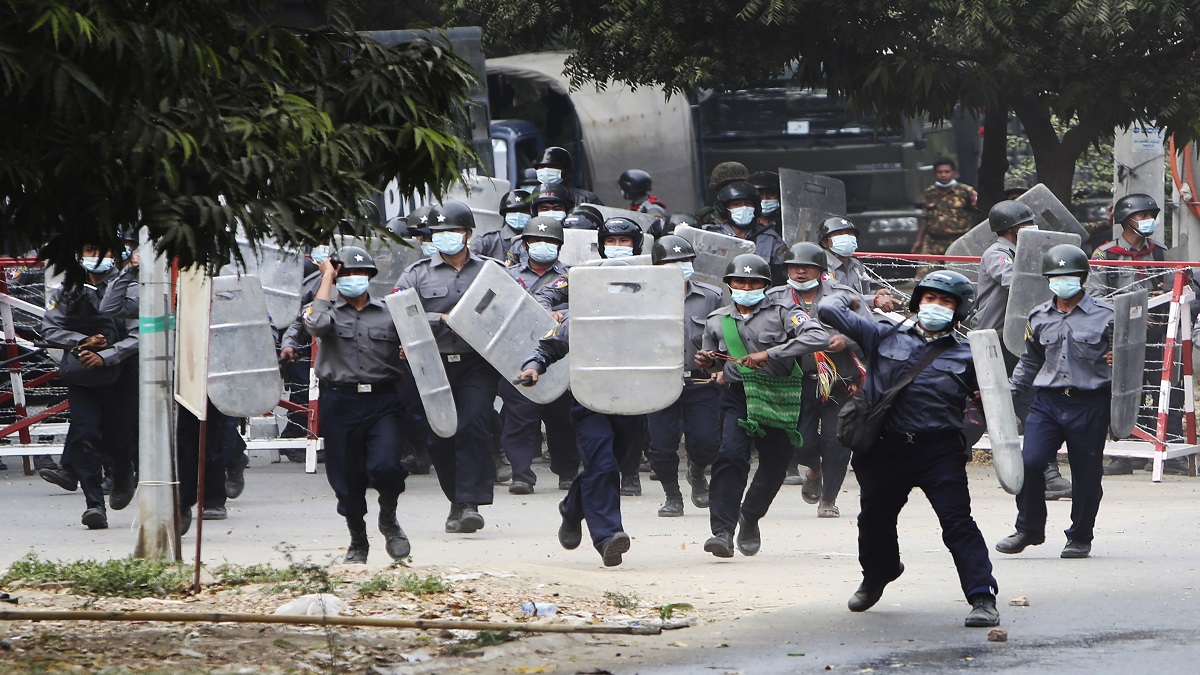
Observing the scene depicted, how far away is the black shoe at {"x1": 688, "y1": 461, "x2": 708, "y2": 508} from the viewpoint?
12133 millimetres

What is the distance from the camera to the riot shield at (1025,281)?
12555 millimetres

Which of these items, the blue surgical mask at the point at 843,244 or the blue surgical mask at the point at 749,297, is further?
the blue surgical mask at the point at 843,244

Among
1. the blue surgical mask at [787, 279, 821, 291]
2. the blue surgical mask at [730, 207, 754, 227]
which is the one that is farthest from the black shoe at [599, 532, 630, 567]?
the blue surgical mask at [730, 207, 754, 227]

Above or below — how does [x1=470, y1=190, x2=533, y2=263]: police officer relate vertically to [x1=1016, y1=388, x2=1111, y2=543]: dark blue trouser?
above

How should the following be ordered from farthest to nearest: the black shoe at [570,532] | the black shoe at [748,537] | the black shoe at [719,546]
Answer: the black shoe at [748,537] < the black shoe at [570,532] < the black shoe at [719,546]

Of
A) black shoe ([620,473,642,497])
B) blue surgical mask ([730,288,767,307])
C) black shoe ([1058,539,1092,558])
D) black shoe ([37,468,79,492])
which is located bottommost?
black shoe ([1058,539,1092,558])

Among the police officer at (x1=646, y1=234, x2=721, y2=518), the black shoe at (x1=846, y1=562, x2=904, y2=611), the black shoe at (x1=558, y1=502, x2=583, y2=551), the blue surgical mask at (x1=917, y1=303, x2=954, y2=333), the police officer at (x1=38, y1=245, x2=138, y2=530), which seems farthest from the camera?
the police officer at (x1=646, y1=234, x2=721, y2=518)

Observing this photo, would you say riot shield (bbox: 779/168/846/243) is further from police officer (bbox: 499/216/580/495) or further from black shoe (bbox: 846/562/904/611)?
black shoe (bbox: 846/562/904/611)

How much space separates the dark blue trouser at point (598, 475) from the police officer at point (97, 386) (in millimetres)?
3197

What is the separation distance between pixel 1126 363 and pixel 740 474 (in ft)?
9.35

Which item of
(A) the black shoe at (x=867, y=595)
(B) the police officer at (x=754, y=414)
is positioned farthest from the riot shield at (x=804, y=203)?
(A) the black shoe at (x=867, y=595)

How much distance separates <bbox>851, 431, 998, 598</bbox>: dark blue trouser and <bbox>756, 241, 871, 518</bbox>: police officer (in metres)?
3.08

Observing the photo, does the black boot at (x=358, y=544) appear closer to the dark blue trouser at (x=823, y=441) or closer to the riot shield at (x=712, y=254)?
the dark blue trouser at (x=823, y=441)

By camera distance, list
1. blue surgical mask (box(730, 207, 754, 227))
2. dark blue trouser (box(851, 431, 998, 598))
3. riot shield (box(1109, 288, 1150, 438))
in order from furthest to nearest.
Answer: blue surgical mask (box(730, 207, 754, 227))
riot shield (box(1109, 288, 1150, 438))
dark blue trouser (box(851, 431, 998, 598))
